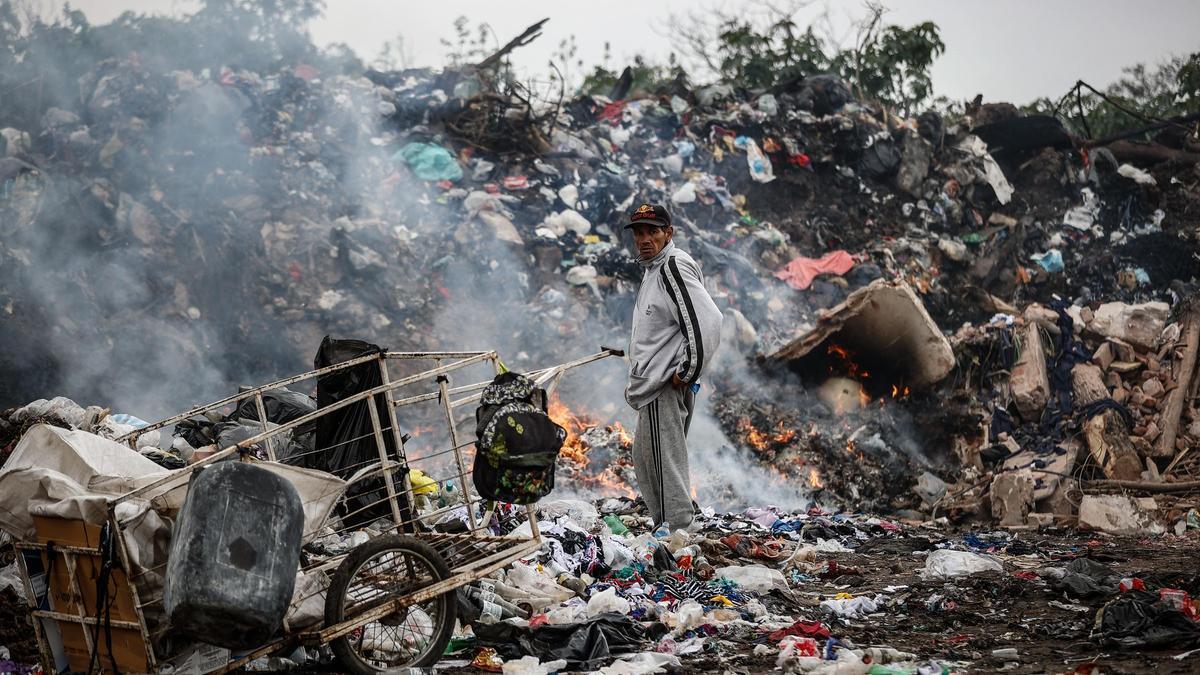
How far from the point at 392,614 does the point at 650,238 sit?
2.49 metres

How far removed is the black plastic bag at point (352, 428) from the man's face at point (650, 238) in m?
1.76

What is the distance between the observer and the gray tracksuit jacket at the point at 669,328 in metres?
4.79

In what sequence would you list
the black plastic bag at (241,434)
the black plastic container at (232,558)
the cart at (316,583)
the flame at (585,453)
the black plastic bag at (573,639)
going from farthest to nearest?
the flame at (585,453)
the black plastic bag at (241,434)
the black plastic bag at (573,639)
the cart at (316,583)
the black plastic container at (232,558)

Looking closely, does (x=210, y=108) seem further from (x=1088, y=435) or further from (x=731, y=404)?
(x=1088, y=435)

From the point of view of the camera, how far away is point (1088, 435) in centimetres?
764

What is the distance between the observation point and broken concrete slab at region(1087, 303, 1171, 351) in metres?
8.80

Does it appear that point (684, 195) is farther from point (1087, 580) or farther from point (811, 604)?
point (1087, 580)

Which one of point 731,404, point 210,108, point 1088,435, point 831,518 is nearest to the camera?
point 831,518

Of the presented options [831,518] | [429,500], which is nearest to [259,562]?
[429,500]

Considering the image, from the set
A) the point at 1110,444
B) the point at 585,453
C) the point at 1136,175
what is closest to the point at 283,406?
the point at 585,453

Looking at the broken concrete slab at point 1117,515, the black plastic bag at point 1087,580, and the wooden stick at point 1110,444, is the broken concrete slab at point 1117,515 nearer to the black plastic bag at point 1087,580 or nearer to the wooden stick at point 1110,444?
the wooden stick at point 1110,444

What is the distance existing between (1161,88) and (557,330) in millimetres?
18533

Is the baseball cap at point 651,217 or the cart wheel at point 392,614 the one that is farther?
the baseball cap at point 651,217

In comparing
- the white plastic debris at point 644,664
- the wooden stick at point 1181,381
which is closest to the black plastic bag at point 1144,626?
the white plastic debris at point 644,664
